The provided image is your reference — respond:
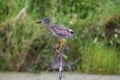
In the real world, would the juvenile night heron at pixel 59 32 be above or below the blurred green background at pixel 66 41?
above

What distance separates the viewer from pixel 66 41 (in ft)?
15.4

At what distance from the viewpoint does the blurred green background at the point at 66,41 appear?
4602 millimetres

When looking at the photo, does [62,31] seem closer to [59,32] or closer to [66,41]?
[59,32]

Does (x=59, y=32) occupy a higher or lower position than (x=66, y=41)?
higher

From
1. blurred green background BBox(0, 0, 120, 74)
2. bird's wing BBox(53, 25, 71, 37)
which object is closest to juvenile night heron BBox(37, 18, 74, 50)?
bird's wing BBox(53, 25, 71, 37)

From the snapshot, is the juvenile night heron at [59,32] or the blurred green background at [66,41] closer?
the juvenile night heron at [59,32]

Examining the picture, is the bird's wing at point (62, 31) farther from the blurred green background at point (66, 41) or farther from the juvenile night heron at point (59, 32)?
the blurred green background at point (66, 41)

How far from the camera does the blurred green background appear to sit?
460cm

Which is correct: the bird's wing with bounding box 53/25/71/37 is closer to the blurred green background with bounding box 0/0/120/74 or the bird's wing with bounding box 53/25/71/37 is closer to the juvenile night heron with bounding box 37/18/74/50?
the juvenile night heron with bounding box 37/18/74/50

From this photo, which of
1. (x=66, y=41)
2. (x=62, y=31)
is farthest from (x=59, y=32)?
(x=66, y=41)

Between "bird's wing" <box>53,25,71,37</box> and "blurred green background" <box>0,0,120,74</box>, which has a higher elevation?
"bird's wing" <box>53,25,71,37</box>

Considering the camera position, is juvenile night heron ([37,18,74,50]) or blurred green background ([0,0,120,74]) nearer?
juvenile night heron ([37,18,74,50])

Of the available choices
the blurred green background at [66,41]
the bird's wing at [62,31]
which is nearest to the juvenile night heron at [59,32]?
the bird's wing at [62,31]

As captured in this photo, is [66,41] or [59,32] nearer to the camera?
[59,32]
